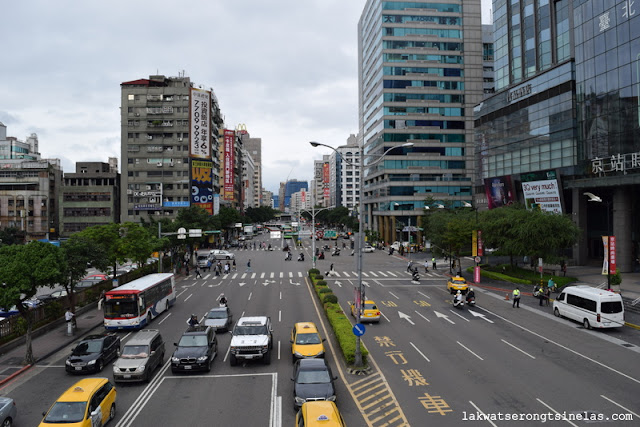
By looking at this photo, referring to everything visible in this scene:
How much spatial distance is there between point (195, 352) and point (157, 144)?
78569 millimetres

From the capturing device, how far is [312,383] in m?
16.1

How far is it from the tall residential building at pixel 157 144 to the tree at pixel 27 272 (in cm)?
6869

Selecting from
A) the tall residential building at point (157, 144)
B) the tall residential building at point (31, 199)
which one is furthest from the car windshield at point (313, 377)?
the tall residential building at point (31, 199)

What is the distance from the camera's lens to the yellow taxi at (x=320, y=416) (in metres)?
11.9

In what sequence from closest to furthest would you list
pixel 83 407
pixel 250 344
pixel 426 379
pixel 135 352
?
pixel 83 407 → pixel 426 379 → pixel 135 352 → pixel 250 344

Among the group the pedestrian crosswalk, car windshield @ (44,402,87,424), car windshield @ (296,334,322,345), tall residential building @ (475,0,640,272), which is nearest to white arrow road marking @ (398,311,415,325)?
car windshield @ (296,334,322,345)

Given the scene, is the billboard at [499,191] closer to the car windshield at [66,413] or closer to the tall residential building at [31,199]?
the car windshield at [66,413]

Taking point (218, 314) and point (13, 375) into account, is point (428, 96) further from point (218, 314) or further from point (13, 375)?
point (13, 375)

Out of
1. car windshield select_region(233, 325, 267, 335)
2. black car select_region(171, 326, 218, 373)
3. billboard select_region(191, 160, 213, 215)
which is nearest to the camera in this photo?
black car select_region(171, 326, 218, 373)

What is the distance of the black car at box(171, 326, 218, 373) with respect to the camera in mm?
19641

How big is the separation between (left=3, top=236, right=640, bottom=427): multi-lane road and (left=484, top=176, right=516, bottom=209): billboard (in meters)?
34.7

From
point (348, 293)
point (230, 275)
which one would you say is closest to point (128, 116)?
point (230, 275)

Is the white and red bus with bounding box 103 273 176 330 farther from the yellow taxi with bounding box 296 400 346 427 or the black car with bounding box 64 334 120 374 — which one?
the yellow taxi with bounding box 296 400 346 427

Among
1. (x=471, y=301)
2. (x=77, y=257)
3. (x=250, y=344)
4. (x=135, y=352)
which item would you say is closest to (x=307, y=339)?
(x=250, y=344)
